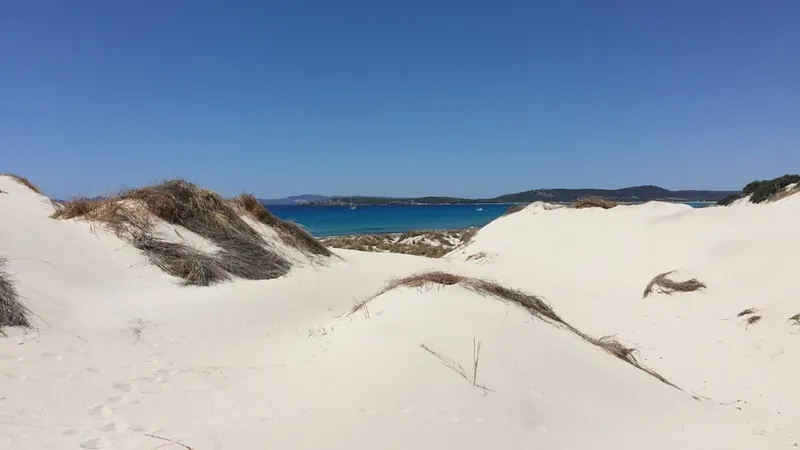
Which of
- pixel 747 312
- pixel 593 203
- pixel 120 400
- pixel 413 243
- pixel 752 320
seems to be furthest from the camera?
pixel 413 243

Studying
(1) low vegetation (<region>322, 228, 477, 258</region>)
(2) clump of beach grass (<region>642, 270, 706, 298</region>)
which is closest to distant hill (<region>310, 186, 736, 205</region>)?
(1) low vegetation (<region>322, 228, 477, 258</region>)

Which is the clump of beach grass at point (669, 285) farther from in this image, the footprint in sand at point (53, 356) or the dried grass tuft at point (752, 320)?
the footprint in sand at point (53, 356)

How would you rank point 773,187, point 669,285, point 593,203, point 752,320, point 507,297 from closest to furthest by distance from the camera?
1. point 507,297
2. point 752,320
3. point 669,285
4. point 593,203
5. point 773,187

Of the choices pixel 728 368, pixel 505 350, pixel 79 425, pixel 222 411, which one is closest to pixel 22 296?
pixel 79 425

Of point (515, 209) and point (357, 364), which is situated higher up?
point (515, 209)

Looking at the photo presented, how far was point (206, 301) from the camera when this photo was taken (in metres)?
7.93

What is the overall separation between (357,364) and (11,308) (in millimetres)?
3997

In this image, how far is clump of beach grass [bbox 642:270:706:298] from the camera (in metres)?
11.3

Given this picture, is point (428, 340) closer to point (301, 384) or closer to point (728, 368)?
point (301, 384)

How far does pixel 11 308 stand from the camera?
533cm

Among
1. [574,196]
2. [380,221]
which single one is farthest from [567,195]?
[380,221]

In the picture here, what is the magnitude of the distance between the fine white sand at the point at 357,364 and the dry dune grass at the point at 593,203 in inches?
384

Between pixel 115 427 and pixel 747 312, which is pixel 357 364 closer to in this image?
pixel 115 427

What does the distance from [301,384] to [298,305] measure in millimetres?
4150
